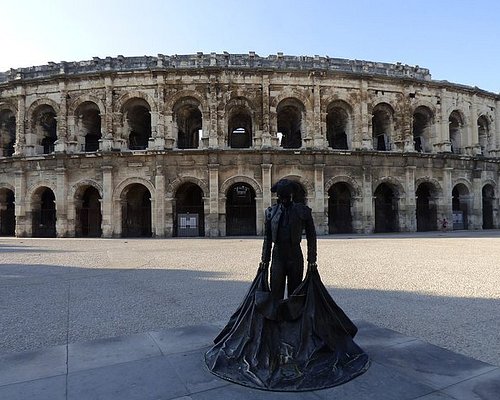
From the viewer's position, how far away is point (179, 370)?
3.05 metres

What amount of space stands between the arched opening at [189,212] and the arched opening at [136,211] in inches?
98.8

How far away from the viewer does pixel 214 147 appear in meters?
21.5

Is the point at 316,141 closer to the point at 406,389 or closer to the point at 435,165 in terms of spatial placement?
the point at 435,165

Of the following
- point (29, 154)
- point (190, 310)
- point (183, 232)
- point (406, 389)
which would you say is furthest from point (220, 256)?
point (29, 154)

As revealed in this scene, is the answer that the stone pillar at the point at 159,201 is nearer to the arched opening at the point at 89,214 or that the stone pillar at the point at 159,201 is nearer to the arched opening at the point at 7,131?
the arched opening at the point at 89,214

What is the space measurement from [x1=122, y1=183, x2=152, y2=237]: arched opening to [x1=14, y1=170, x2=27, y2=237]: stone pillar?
651 centimetres

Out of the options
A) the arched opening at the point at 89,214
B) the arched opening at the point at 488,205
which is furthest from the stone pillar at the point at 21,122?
the arched opening at the point at 488,205

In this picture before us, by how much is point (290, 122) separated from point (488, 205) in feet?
58.0

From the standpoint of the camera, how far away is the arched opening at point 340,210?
24.5m

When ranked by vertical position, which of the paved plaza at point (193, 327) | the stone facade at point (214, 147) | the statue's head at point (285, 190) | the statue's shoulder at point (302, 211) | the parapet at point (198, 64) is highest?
the parapet at point (198, 64)

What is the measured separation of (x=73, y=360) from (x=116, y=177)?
19866 mm

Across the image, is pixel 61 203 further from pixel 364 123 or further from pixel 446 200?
pixel 446 200

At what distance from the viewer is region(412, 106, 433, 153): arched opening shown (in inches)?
984

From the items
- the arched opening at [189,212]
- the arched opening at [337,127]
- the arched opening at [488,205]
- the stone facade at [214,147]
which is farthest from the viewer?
the arched opening at [488,205]
